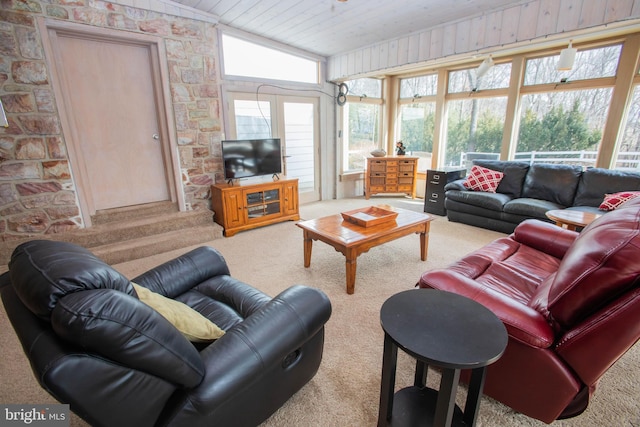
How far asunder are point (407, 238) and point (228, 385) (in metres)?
3.01

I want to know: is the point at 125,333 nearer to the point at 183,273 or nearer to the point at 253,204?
the point at 183,273

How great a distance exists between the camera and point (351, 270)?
2.46 m

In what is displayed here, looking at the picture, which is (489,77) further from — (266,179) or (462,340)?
(462,340)

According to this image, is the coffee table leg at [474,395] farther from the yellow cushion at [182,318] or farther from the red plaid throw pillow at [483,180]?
the red plaid throw pillow at [483,180]

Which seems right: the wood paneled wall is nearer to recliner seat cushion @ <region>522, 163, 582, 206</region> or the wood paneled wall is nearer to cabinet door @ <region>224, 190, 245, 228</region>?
recliner seat cushion @ <region>522, 163, 582, 206</region>

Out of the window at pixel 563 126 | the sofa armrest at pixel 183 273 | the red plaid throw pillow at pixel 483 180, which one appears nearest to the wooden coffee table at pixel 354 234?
the sofa armrest at pixel 183 273

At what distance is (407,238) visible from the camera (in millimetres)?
3689

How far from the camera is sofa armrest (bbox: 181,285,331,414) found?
100 cm

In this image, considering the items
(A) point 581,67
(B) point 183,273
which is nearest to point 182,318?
(B) point 183,273

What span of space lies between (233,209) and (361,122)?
3.35 meters

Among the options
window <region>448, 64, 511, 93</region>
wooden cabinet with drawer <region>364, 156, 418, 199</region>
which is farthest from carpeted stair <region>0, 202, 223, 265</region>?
window <region>448, 64, 511, 93</region>

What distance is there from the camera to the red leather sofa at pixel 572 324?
1050 millimetres

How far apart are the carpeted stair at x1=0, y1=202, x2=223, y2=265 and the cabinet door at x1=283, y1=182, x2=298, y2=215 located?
999 mm

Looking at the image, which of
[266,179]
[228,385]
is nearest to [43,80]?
[266,179]
